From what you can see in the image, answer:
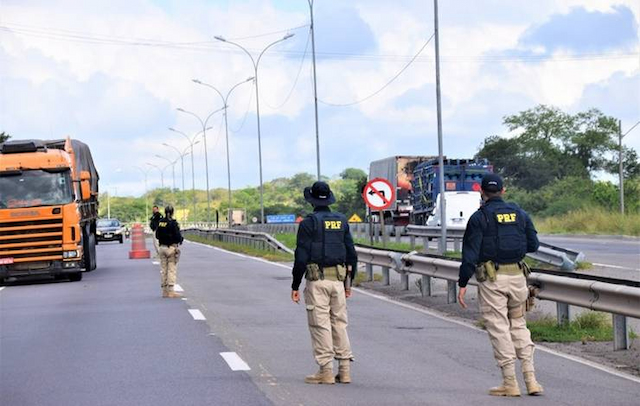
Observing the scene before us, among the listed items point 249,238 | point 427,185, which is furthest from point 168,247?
point 249,238

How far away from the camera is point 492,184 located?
9.33 metres

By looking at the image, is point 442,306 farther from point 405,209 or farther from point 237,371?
point 405,209

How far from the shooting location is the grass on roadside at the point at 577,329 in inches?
517

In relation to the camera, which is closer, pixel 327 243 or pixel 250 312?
Answer: pixel 327 243

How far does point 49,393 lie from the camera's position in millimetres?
9523

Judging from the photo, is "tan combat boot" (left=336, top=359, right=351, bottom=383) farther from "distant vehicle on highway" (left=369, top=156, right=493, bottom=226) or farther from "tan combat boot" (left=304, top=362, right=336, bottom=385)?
"distant vehicle on highway" (left=369, top=156, right=493, bottom=226)

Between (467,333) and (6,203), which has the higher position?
(6,203)

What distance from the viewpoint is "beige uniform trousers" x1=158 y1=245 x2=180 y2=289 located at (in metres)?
19.5

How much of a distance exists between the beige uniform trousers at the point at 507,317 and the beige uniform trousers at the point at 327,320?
1297mm

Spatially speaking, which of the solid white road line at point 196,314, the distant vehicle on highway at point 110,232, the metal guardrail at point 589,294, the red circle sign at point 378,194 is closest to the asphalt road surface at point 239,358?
the solid white road line at point 196,314

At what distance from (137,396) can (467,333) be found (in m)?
5.81

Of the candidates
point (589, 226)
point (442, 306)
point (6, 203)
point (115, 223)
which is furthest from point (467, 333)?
point (115, 223)

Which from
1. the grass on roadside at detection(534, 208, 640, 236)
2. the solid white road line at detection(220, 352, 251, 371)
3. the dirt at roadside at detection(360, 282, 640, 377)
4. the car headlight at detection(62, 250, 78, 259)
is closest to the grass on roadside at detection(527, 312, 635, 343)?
the dirt at roadside at detection(360, 282, 640, 377)

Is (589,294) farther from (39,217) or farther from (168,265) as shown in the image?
(39,217)
